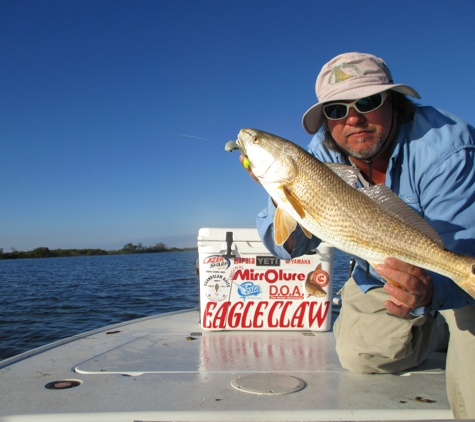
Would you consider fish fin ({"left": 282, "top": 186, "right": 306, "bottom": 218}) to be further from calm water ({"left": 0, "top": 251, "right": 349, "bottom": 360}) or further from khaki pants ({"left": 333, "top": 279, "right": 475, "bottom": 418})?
calm water ({"left": 0, "top": 251, "right": 349, "bottom": 360})

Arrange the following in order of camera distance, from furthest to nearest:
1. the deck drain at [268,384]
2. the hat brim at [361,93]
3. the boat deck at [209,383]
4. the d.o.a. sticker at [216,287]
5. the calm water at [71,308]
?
the calm water at [71,308]
the d.o.a. sticker at [216,287]
the hat brim at [361,93]
the deck drain at [268,384]
the boat deck at [209,383]

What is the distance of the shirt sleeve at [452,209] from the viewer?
2576 mm

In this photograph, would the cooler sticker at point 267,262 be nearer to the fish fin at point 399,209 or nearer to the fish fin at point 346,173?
the fish fin at point 346,173

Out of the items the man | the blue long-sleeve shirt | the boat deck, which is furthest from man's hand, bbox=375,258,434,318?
the boat deck

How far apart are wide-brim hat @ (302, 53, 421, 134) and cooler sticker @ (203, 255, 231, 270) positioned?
2085mm

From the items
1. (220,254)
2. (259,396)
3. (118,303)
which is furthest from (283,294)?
(118,303)

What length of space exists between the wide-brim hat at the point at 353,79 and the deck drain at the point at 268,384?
2243 mm

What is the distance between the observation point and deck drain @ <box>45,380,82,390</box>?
2967 mm

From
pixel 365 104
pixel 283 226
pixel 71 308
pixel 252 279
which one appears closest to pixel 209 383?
pixel 283 226

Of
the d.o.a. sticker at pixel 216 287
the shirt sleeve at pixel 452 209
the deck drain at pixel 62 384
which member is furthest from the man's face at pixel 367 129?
the deck drain at pixel 62 384

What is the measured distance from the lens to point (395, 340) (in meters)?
3.28

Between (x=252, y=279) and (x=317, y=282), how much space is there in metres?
0.78

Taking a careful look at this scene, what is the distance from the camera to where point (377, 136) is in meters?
3.21

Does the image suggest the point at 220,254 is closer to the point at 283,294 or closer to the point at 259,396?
the point at 283,294
